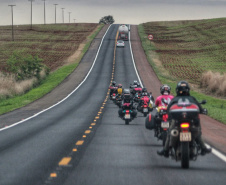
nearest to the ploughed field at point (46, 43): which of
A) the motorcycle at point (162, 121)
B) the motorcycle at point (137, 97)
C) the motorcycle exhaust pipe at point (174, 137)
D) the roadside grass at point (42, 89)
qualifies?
the roadside grass at point (42, 89)

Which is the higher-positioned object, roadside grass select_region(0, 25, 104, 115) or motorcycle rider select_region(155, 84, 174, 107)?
motorcycle rider select_region(155, 84, 174, 107)

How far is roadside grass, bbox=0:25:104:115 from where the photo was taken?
1305 inches

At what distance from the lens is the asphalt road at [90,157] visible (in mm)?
8547

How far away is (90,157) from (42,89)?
33843mm

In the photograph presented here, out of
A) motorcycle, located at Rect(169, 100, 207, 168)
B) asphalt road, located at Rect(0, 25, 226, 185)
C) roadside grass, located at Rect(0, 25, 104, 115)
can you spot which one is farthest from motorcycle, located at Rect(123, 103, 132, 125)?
roadside grass, located at Rect(0, 25, 104, 115)

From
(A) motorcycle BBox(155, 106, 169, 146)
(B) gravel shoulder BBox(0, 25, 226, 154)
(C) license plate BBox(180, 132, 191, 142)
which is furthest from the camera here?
(B) gravel shoulder BBox(0, 25, 226, 154)

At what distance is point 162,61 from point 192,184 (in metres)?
61.6

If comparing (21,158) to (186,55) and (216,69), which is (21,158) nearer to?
(216,69)

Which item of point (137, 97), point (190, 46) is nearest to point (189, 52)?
point (190, 46)

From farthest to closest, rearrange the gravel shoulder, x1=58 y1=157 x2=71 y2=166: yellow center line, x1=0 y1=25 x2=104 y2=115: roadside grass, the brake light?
x1=0 y1=25 x2=104 y2=115: roadside grass, the gravel shoulder, x1=58 y1=157 x2=71 y2=166: yellow center line, the brake light

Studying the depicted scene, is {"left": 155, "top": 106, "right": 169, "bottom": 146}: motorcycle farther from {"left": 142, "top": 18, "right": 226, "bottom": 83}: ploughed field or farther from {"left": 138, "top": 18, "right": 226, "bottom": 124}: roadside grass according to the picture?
{"left": 142, "top": 18, "right": 226, "bottom": 83}: ploughed field

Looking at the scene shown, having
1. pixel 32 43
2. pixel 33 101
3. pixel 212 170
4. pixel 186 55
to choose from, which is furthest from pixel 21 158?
pixel 32 43

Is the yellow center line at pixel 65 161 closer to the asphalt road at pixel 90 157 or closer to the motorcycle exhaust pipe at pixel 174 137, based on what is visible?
the asphalt road at pixel 90 157

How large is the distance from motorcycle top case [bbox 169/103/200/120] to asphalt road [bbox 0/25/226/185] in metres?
1.07
